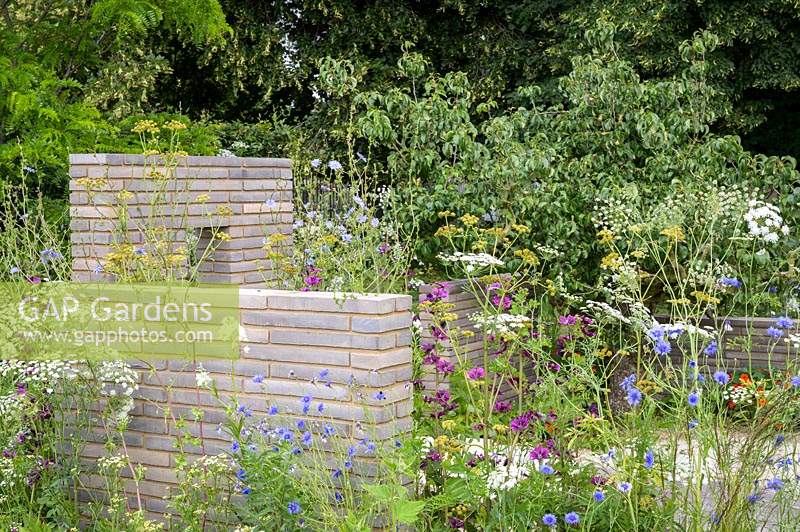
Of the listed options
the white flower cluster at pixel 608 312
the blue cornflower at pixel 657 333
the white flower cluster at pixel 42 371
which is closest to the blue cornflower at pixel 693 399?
the blue cornflower at pixel 657 333

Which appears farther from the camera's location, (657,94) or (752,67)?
(752,67)

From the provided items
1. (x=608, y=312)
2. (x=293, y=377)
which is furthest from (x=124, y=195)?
(x=608, y=312)

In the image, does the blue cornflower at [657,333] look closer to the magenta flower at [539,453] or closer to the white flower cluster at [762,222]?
the magenta flower at [539,453]

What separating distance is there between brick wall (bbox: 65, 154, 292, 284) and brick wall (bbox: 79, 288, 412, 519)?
3.17ft

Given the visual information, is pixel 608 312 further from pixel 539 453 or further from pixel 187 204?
pixel 187 204

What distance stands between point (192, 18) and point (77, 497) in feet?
17.4

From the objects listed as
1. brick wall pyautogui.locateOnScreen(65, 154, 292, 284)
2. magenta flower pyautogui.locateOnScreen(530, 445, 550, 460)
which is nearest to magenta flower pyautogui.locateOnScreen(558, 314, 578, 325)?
magenta flower pyautogui.locateOnScreen(530, 445, 550, 460)

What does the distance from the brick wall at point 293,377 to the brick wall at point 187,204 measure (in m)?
0.97

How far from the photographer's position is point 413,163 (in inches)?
284

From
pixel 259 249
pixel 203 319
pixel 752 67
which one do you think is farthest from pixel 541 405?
pixel 752 67

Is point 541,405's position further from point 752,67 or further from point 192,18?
point 752,67

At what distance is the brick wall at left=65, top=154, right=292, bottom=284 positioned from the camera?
495 cm

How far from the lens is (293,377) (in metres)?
3.65

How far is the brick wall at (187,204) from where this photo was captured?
4.95m
